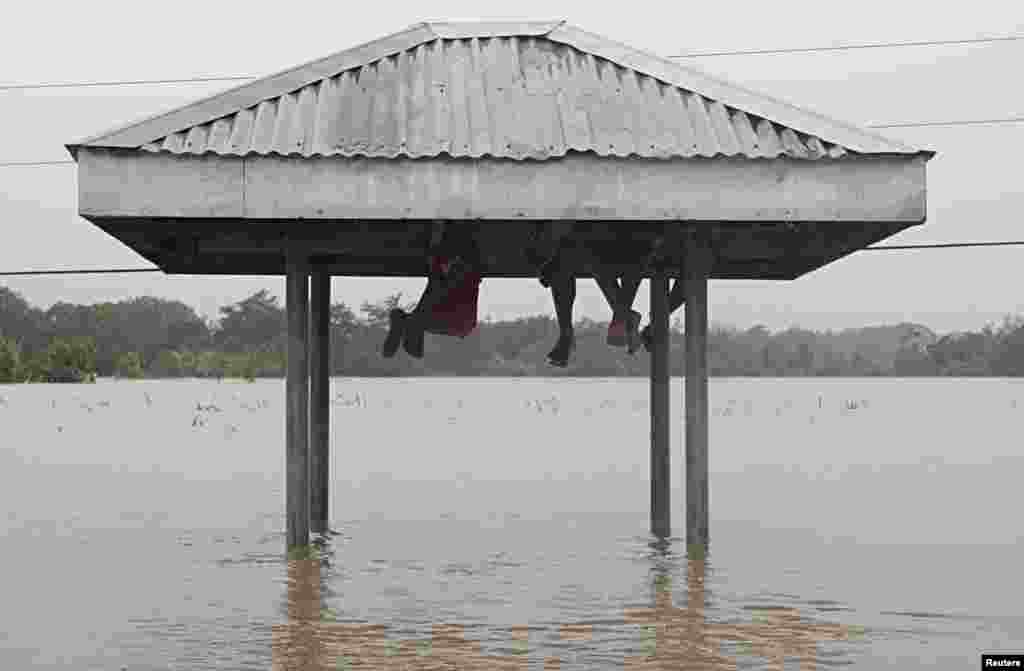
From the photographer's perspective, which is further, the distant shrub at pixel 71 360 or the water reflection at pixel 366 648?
the distant shrub at pixel 71 360

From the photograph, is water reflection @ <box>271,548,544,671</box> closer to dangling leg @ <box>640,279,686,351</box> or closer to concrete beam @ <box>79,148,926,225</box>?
concrete beam @ <box>79,148,926,225</box>

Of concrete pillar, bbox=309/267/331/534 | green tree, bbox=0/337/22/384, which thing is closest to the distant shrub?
green tree, bbox=0/337/22/384

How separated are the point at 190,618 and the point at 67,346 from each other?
79.1 m

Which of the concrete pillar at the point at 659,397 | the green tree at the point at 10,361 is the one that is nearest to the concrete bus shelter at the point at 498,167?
the concrete pillar at the point at 659,397

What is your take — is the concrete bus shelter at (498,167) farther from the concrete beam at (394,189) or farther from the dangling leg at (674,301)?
the dangling leg at (674,301)

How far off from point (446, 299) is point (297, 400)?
5.20 feet

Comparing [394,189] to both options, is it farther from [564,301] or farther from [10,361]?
[10,361]

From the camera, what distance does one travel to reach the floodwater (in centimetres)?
1383

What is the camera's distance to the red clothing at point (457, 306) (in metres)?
16.8

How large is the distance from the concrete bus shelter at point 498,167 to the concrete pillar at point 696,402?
20 millimetres

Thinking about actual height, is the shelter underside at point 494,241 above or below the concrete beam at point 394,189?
below

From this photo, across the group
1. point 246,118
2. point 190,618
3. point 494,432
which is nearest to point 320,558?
point 190,618

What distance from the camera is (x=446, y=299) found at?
16922mm

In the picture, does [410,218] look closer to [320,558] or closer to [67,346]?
[320,558]
